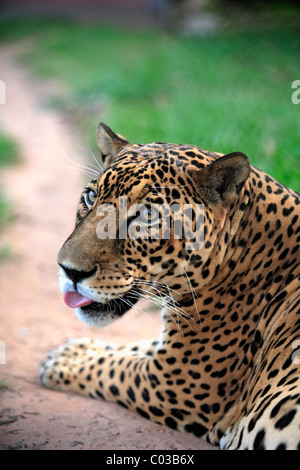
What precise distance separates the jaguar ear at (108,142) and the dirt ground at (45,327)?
153cm

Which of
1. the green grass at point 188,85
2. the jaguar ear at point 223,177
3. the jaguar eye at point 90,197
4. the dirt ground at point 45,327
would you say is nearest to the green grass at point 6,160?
the dirt ground at point 45,327

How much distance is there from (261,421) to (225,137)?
450 cm

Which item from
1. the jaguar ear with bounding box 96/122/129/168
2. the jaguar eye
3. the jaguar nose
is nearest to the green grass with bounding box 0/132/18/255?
the jaguar ear with bounding box 96/122/129/168

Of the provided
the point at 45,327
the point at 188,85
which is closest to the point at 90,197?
the point at 45,327

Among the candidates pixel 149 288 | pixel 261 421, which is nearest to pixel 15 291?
pixel 149 288

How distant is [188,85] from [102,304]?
320 inches

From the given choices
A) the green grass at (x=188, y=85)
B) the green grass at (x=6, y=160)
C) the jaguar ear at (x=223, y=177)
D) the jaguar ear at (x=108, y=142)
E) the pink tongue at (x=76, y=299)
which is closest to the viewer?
the jaguar ear at (x=223, y=177)

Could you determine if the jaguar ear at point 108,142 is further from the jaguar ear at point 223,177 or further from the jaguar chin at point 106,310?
the jaguar chin at point 106,310

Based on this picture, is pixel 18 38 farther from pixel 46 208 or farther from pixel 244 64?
pixel 46 208

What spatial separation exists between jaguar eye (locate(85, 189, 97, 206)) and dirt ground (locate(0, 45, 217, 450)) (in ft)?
4.29

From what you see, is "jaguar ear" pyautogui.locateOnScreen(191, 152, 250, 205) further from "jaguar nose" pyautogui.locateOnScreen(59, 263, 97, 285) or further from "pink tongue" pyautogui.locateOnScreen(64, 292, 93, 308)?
"pink tongue" pyautogui.locateOnScreen(64, 292, 93, 308)

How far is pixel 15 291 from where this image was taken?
5719 mm

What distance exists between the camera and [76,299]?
11.6ft

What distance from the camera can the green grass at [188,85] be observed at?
7441 mm
